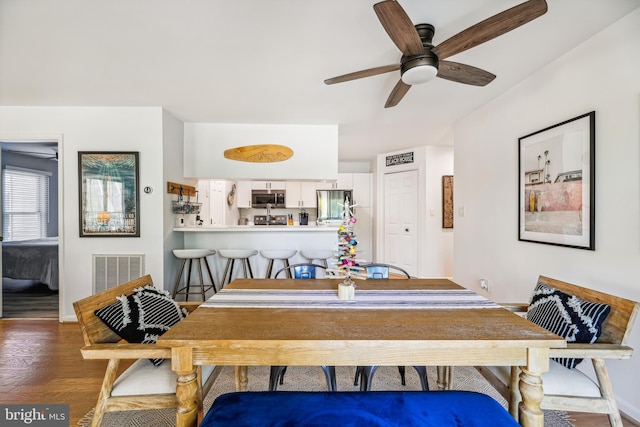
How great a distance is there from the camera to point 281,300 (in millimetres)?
1489

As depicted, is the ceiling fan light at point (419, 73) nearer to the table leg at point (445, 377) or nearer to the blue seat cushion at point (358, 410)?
the blue seat cushion at point (358, 410)

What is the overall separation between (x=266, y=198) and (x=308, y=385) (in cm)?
412

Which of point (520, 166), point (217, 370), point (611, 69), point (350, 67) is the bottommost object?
point (217, 370)


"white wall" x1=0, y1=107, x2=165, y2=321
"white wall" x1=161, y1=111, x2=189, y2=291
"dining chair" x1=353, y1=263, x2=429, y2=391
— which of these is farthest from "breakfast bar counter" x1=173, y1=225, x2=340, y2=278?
"dining chair" x1=353, y1=263, x2=429, y2=391

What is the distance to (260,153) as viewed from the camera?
3.67 meters

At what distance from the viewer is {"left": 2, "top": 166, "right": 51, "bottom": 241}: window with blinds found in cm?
505

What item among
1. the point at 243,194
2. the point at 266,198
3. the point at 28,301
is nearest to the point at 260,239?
the point at 266,198

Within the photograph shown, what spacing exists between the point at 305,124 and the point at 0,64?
2817 mm

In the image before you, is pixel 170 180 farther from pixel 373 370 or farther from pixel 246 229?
pixel 373 370

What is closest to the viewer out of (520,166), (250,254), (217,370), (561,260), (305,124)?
(217,370)

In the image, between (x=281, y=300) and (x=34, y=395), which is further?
(x=34, y=395)

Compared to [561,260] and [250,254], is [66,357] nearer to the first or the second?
[250,254]

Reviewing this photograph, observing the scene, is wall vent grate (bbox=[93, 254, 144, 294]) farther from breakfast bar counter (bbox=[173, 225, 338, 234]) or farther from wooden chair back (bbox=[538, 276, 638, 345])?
wooden chair back (bbox=[538, 276, 638, 345])

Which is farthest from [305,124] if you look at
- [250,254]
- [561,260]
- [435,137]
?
[561,260]
